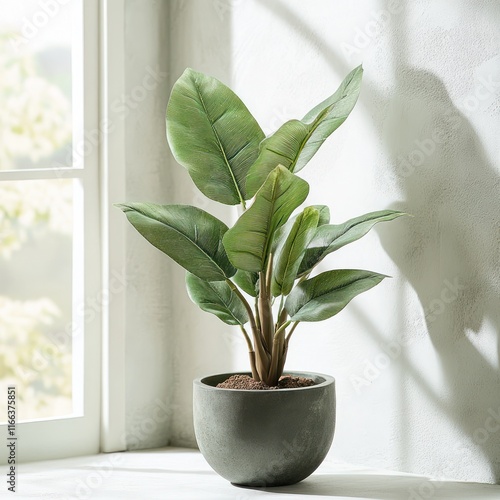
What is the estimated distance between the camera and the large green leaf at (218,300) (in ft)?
5.39

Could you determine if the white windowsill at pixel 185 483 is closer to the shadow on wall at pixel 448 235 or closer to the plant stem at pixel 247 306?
the shadow on wall at pixel 448 235

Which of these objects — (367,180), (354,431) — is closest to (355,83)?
(367,180)

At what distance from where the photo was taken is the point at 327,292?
1.54 meters

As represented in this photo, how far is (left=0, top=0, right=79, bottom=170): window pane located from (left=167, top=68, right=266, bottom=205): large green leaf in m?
2.38

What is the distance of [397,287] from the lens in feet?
5.57

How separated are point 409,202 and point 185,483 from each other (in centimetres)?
75

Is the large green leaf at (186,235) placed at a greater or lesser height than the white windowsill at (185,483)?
greater

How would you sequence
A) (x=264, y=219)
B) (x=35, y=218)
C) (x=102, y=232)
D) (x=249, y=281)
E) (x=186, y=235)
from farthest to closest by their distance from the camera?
(x=35, y=218) → (x=102, y=232) → (x=249, y=281) → (x=186, y=235) → (x=264, y=219)

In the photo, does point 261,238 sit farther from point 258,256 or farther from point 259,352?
point 259,352

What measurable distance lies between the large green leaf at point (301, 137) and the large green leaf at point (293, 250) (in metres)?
0.11

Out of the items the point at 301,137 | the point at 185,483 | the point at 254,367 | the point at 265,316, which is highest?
the point at 301,137

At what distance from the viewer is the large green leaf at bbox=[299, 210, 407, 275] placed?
1.53 m

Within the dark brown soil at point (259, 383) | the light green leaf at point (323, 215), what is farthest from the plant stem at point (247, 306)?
the light green leaf at point (323, 215)

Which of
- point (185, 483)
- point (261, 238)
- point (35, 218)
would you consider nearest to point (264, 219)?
point (261, 238)
